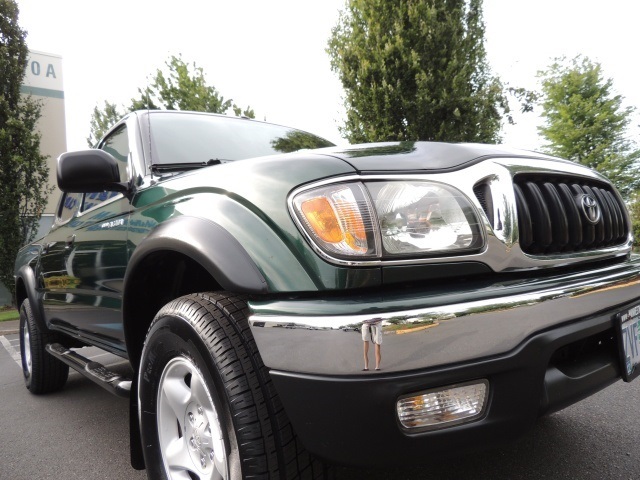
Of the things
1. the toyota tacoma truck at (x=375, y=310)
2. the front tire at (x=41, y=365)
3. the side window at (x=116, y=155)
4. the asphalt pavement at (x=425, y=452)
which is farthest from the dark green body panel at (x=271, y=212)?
the front tire at (x=41, y=365)

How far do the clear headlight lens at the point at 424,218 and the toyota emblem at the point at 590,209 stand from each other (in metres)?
0.60

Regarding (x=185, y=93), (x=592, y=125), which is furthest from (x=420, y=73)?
(x=592, y=125)

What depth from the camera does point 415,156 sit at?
54.5 inches

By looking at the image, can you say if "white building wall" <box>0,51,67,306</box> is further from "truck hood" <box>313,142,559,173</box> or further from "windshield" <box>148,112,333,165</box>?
"truck hood" <box>313,142,559,173</box>

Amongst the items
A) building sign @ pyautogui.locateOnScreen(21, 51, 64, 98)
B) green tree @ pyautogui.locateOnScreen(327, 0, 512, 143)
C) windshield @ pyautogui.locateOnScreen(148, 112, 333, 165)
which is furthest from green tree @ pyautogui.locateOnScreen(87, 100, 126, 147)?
windshield @ pyautogui.locateOnScreen(148, 112, 333, 165)

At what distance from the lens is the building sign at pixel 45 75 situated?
575 inches

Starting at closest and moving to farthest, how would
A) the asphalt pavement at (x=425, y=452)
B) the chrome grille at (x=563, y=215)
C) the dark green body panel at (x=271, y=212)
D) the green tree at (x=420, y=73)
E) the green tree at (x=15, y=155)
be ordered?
1. the dark green body panel at (x=271, y=212)
2. the chrome grille at (x=563, y=215)
3. the asphalt pavement at (x=425, y=452)
4. the green tree at (x=15, y=155)
5. the green tree at (x=420, y=73)

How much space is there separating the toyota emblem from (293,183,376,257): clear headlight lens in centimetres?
87

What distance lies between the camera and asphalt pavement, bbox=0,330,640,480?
1.89 metres

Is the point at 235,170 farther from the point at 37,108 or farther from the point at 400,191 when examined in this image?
the point at 37,108

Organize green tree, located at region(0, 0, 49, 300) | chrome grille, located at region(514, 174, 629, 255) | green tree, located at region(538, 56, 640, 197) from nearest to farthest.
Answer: chrome grille, located at region(514, 174, 629, 255), green tree, located at region(0, 0, 49, 300), green tree, located at region(538, 56, 640, 197)

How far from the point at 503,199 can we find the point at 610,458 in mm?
1390

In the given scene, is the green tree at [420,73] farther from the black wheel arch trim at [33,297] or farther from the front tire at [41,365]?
the front tire at [41,365]

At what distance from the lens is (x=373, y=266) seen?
114cm
